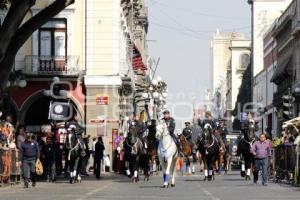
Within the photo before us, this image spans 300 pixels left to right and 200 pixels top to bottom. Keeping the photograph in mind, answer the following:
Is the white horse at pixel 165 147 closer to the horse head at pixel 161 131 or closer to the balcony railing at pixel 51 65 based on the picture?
the horse head at pixel 161 131

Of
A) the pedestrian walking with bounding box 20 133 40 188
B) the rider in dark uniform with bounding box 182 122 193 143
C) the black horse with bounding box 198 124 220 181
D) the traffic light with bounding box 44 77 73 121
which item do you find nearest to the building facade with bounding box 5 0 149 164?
the traffic light with bounding box 44 77 73 121

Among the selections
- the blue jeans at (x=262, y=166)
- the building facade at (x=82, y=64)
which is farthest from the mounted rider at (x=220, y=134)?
the building facade at (x=82, y=64)

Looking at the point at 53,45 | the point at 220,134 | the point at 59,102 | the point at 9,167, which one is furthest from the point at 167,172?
the point at 53,45

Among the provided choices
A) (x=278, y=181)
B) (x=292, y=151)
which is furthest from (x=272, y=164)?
(x=292, y=151)

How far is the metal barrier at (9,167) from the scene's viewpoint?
3334 cm

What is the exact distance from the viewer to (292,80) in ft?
287

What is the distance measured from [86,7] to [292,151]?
21.7 metres

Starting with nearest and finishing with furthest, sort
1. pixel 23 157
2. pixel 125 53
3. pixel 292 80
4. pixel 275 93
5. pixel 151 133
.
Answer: pixel 23 157 → pixel 151 133 → pixel 125 53 → pixel 292 80 → pixel 275 93

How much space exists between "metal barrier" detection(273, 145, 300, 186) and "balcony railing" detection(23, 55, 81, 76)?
16.2m

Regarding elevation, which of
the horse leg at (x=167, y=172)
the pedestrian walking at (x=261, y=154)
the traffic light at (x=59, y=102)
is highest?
the traffic light at (x=59, y=102)

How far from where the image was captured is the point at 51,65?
5344cm

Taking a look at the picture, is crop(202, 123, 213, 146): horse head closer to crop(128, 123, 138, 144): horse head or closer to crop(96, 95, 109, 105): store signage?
crop(128, 123, 138, 144): horse head

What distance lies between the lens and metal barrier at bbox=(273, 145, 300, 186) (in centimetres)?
3330

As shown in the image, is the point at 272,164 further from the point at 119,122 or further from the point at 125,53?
the point at 125,53
